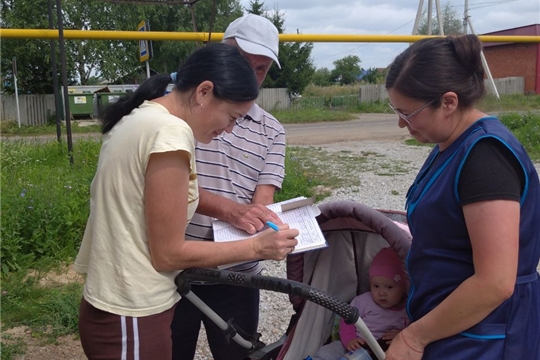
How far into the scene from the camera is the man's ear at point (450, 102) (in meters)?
1.46

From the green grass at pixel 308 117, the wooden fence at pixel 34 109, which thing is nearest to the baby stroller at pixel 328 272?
the green grass at pixel 308 117

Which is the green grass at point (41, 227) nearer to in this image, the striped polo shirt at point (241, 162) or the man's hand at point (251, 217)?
the striped polo shirt at point (241, 162)

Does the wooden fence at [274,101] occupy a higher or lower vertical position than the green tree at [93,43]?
lower

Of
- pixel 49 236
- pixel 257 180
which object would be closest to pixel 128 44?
pixel 49 236

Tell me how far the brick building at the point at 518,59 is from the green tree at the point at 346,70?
18.8 m

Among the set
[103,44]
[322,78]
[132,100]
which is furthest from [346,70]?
[132,100]

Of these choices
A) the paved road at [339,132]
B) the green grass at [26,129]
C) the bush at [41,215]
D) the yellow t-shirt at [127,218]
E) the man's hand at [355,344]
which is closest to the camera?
the yellow t-shirt at [127,218]

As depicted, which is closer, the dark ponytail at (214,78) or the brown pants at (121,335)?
the brown pants at (121,335)

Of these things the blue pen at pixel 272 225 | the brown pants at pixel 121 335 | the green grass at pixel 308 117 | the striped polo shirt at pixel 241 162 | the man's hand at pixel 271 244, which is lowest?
the green grass at pixel 308 117

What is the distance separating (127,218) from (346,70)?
189ft

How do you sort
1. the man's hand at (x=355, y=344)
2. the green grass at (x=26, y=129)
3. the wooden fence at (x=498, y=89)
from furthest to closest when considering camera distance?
1. the wooden fence at (x=498, y=89)
2. the green grass at (x=26, y=129)
3. the man's hand at (x=355, y=344)

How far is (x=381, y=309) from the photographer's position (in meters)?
2.15

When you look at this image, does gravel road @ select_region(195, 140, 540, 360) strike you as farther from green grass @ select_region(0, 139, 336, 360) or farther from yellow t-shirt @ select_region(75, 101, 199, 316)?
yellow t-shirt @ select_region(75, 101, 199, 316)

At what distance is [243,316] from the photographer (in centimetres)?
233
